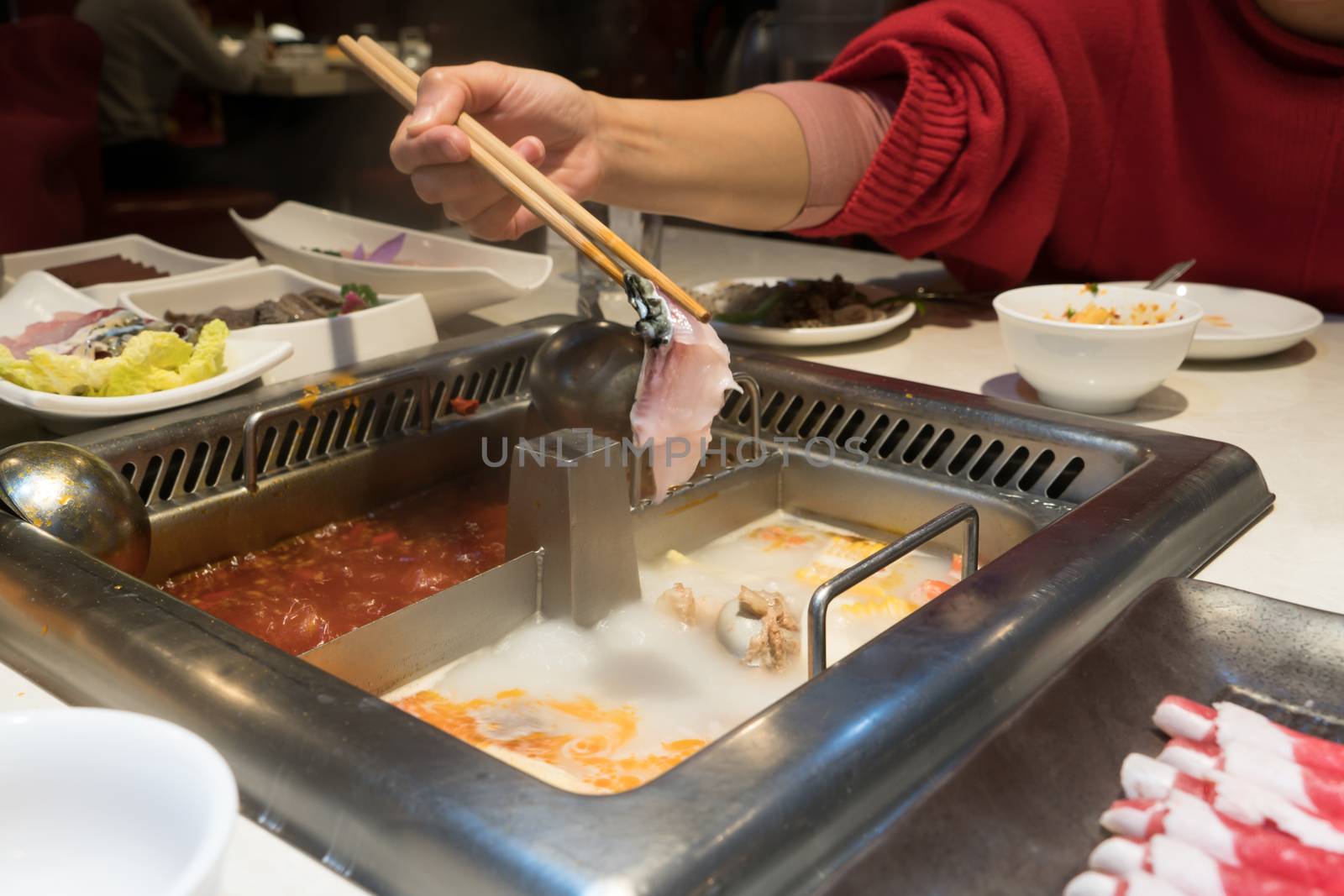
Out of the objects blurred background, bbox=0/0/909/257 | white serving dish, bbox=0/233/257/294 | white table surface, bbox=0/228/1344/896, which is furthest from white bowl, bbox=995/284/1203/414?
blurred background, bbox=0/0/909/257

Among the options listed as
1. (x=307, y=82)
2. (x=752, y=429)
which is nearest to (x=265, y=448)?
(x=752, y=429)

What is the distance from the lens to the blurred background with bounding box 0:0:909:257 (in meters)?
3.84

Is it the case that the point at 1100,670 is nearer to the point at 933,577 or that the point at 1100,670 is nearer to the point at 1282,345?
the point at 933,577

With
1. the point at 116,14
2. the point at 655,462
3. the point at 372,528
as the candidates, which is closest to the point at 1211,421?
the point at 655,462

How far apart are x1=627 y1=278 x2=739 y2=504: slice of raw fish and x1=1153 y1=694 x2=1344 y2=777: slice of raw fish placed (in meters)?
0.58

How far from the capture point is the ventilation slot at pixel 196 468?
1.35m

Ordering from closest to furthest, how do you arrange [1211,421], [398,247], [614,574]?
[614,574], [1211,421], [398,247]

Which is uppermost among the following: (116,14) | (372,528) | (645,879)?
(116,14)

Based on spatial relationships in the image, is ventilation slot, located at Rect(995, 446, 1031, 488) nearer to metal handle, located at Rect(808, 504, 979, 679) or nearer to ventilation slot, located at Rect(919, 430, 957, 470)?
ventilation slot, located at Rect(919, 430, 957, 470)

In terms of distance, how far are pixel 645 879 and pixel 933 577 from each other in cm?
84

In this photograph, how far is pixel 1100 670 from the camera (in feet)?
2.78

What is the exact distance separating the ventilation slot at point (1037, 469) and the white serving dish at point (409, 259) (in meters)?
0.97

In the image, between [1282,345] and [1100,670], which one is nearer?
[1100,670]

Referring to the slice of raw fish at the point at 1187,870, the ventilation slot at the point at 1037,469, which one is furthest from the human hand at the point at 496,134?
the slice of raw fish at the point at 1187,870
